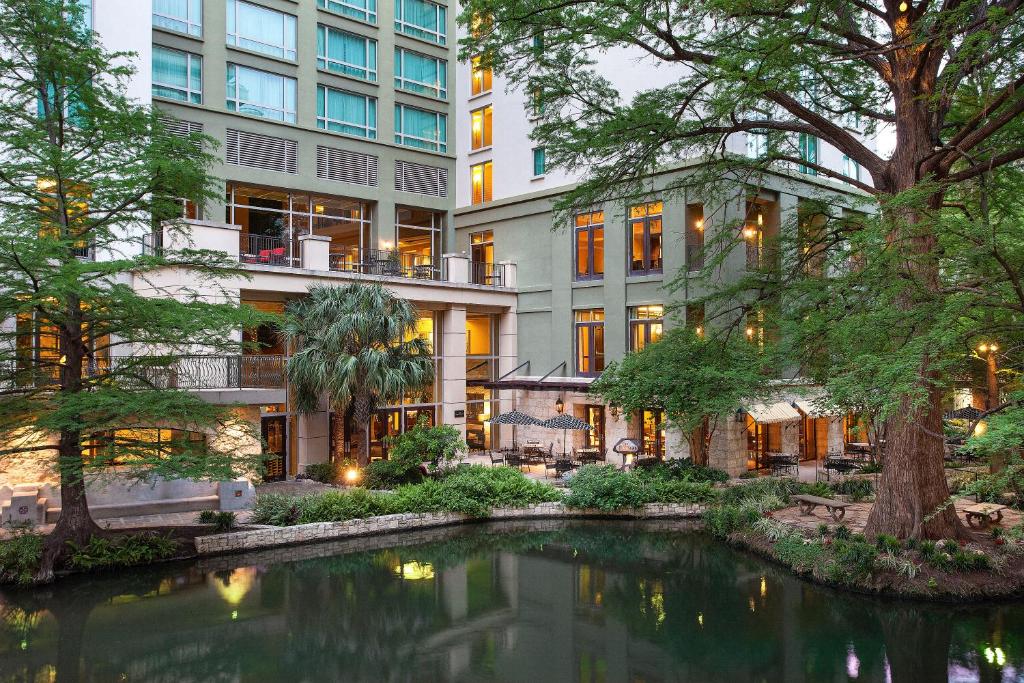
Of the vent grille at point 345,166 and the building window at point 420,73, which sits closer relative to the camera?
the vent grille at point 345,166

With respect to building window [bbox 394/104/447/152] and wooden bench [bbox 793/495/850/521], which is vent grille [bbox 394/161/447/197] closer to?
→ building window [bbox 394/104/447/152]

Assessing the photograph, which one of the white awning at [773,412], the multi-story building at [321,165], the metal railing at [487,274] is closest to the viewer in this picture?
the white awning at [773,412]

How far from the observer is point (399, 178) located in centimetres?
2647

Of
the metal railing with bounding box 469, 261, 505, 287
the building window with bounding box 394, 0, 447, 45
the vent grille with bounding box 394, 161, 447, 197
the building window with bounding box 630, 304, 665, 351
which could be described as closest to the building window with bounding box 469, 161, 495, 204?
the vent grille with bounding box 394, 161, 447, 197

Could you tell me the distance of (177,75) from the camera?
21.8 metres

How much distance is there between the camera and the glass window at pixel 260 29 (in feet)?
75.0

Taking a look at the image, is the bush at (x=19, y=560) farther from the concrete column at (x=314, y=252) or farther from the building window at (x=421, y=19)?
the building window at (x=421, y=19)

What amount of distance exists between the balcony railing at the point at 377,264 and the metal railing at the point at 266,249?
151 cm

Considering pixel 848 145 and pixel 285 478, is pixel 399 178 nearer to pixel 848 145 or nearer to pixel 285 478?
pixel 285 478

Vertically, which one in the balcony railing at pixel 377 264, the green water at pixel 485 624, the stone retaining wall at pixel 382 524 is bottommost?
the green water at pixel 485 624

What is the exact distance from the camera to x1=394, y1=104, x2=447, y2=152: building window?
87.7 feet

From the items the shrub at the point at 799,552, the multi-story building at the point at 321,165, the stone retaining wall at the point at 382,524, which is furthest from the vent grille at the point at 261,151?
the shrub at the point at 799,552

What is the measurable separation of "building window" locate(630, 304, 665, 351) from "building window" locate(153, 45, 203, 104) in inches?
598

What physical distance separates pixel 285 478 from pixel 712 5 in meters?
16.8
